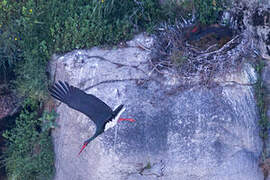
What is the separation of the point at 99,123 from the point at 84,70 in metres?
0.70

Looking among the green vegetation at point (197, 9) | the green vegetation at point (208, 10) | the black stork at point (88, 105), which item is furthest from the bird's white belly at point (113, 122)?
the green vegetation at point (208, 10)

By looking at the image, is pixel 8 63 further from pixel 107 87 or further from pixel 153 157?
pixel 153 157

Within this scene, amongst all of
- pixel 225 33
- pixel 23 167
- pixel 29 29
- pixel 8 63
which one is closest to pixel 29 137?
pixel 23 167

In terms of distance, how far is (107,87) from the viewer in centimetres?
346

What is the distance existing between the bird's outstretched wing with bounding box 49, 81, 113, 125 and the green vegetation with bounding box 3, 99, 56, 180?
0.67 m

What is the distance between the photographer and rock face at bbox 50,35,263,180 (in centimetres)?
334

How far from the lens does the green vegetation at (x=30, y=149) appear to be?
141 inches

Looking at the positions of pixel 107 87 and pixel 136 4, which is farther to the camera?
pixel 136 4

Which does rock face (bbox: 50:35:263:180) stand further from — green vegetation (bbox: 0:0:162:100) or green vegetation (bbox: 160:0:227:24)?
green vegetation (bbox: 160:0:227:24)

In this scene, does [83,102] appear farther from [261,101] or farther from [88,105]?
[261,101]

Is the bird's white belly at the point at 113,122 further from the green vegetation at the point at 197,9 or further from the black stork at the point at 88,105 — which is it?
the green vegetation at the point at 197,9

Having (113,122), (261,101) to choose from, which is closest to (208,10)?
(261,101)

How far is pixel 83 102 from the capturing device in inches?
121

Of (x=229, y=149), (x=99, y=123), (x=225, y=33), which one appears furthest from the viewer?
(x=225, y=33)
